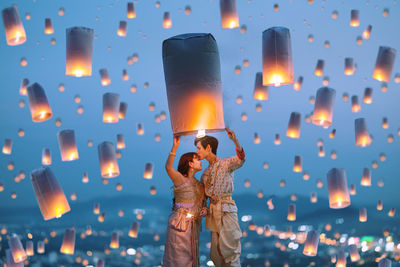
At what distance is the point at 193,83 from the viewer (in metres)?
3.48

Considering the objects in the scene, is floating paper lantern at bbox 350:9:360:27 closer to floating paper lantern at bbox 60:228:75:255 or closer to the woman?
the woman

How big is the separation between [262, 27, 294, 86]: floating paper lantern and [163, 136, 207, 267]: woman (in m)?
1.08

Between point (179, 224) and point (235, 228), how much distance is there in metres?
0.52

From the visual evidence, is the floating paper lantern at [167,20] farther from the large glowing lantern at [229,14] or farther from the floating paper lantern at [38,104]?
the floating paper lantern at [38,104]

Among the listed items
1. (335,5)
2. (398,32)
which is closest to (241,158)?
(335,5)

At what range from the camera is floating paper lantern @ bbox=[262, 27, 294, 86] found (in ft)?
12.9

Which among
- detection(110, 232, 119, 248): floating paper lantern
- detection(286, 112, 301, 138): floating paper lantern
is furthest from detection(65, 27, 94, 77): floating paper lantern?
detection(110, 232, 119, 248): floating paper lantern

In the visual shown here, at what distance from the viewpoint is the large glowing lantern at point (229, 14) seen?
5.45m

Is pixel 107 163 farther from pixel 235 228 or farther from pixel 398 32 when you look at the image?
pixel 398 32

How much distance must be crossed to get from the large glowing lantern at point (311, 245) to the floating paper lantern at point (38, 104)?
382 centimetres

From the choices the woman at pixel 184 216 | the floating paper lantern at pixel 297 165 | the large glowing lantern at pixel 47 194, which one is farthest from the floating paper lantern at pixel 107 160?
the floating paper lantern at pixel 297 165

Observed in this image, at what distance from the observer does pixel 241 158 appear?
14.1 feet

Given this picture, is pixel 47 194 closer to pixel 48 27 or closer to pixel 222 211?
pixel 222 211

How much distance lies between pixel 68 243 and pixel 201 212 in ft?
9.92
